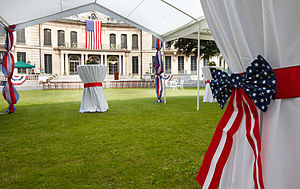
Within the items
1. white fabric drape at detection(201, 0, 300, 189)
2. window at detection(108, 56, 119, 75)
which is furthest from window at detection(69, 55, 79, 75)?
white fabric drape at detection(201, 0, 300, 189)

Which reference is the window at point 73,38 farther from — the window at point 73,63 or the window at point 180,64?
the window at point 180,64

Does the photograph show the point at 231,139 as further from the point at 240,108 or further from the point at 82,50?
the point at 82,50

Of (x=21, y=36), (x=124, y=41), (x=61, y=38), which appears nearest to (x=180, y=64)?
(x=124, y=41)

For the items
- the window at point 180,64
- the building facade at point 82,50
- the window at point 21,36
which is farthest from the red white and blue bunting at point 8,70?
the window at point 180,64

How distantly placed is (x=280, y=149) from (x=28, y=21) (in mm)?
7567

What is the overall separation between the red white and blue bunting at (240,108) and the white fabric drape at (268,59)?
5cm

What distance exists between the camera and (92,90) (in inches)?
245

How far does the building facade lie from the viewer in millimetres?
30531

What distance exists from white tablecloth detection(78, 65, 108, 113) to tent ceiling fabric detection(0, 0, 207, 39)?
202 cm

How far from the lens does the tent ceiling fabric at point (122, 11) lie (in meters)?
5.71

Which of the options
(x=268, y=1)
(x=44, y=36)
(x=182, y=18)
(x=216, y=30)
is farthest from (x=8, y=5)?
(x=44, y=36)

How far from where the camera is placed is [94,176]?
2.20 meters

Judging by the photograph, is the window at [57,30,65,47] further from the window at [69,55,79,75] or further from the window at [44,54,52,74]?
the window at [44,54,52,74]

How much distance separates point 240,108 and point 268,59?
1.09ft
